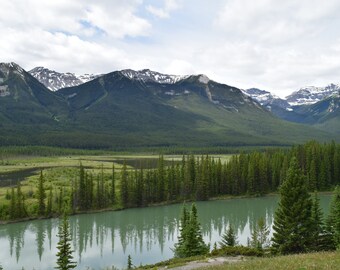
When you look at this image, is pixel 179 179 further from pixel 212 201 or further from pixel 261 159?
pixel 261 159

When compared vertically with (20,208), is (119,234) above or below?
below

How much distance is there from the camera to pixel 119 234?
3401 inches

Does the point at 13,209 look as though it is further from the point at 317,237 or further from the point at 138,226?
the point at 317,237

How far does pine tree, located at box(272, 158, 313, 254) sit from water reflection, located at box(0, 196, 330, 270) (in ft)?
80.9

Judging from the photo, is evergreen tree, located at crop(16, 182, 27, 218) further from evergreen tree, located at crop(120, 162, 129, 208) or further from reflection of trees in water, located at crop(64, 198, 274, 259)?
evergreen tree, located at crop(120, 162, 129, 208)

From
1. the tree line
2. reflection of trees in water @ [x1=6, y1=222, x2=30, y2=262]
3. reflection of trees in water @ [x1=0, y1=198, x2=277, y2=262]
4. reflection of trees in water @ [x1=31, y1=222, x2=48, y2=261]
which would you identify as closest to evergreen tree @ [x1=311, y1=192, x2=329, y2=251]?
→ reflection of trees in water @ [x1=0, y1=198, x2=277, y2=262]

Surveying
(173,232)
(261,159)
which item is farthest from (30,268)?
(261,159)

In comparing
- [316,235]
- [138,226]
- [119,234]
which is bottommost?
[119,234]

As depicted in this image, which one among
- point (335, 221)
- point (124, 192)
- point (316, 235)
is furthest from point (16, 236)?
point (335, 221)

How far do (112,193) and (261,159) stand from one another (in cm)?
5999

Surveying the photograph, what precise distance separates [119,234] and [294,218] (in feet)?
157

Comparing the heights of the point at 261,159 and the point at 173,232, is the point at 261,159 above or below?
above

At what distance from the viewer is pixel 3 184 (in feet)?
456

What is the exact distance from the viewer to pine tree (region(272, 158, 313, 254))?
161 ft
